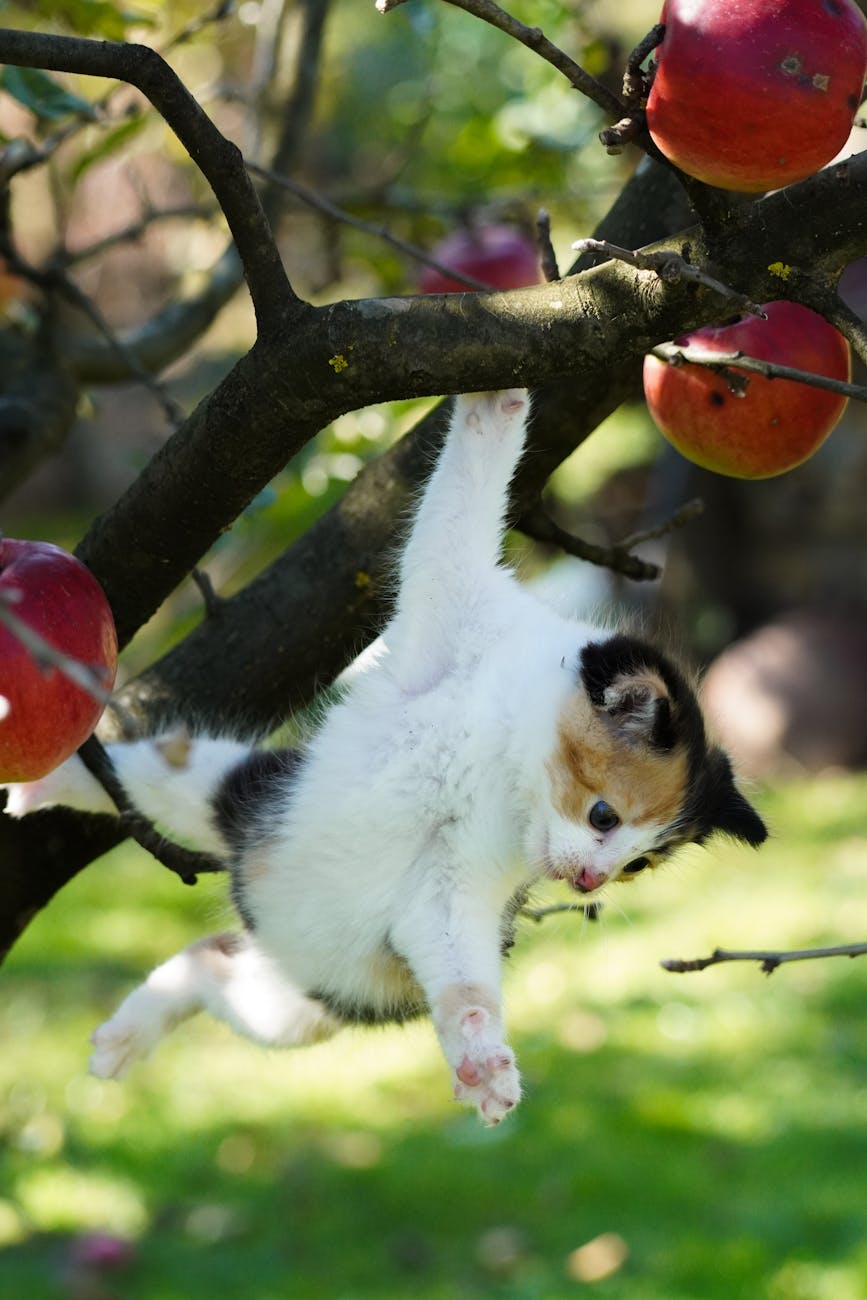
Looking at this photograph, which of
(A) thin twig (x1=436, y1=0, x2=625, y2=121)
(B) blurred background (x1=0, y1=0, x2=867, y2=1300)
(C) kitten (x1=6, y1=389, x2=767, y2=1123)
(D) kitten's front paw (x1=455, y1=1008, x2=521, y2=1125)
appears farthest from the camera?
(B) blurred background (x1=0, y1=0, x2=867, y2=1300)

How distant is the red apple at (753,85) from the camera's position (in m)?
0.89

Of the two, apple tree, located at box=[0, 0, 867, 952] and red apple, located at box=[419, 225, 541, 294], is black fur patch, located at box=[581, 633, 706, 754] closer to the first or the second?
apple tree, located at box=[0, 0, 867, 952]

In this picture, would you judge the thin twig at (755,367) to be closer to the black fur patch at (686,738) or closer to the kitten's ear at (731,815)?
the black fur patch at (686,738)

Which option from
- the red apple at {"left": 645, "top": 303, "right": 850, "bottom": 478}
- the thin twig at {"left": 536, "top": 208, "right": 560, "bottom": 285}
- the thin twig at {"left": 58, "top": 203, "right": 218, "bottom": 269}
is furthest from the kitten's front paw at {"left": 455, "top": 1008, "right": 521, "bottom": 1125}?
the thin twig at {"left": 58, "top": 203, "right": 218, "bottom": 269}

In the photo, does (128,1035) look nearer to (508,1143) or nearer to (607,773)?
(607,773)

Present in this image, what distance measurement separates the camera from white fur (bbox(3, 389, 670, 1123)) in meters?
1.36

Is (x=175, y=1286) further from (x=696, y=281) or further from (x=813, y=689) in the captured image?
(x=813, y=689)

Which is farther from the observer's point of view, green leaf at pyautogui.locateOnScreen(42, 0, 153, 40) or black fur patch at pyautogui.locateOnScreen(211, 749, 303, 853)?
green leaf at pyautogui.locateOnScreen(42, 0, 153, 40)

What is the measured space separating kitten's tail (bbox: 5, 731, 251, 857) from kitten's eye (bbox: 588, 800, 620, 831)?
1.17 feet

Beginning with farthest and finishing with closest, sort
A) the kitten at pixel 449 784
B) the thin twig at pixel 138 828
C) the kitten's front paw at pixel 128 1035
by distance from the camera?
the kitten's front paw at pixel 128 1035 → the kitten at pixel 449 784 → the thin twig at pixel 138 828

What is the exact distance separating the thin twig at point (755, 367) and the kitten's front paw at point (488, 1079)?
1.78 ft

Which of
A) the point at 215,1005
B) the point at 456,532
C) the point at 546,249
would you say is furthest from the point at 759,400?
the point at 215,1005

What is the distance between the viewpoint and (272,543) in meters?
2.27

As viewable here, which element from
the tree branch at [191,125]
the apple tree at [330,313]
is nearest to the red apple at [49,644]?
the apple tree at [330,313]
